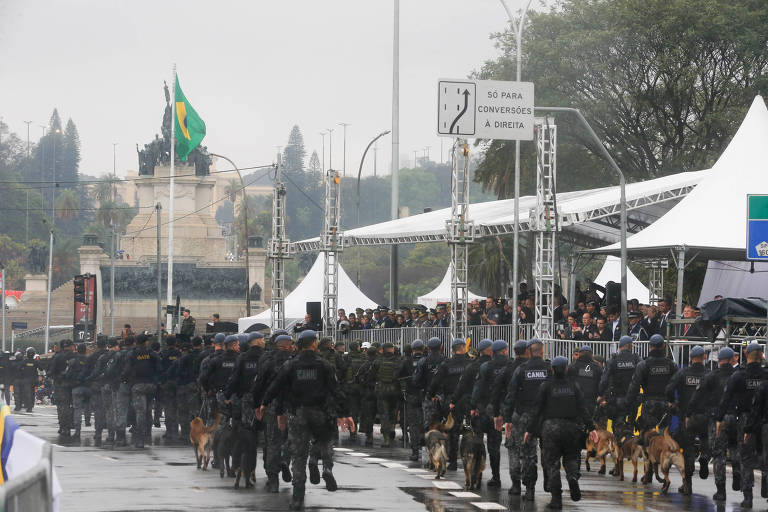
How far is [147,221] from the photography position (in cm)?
9350

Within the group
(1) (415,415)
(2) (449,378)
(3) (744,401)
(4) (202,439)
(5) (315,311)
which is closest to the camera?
(3) (744,401)

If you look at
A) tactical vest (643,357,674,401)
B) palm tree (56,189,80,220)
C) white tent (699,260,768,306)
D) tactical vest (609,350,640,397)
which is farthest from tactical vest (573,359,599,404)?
palm tree (56,189,80,220)

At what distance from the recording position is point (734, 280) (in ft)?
A: 105

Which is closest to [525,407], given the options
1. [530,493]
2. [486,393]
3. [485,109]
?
[530,493]

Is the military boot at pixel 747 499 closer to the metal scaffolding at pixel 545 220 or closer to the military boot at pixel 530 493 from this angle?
the military boot at pixel 530 493

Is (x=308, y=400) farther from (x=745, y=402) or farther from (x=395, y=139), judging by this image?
(x=395, y=139)

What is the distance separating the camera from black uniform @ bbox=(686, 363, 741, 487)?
16.0 meters

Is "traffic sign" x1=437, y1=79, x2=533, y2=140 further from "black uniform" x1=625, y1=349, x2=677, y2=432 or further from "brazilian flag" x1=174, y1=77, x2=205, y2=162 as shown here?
"brazilian flag" x1=174, y1=77, x2=205, y2=162

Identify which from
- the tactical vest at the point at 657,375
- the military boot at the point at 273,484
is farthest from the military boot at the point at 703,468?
the military boot at the point at 273,484

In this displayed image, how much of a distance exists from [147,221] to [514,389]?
3137 inches

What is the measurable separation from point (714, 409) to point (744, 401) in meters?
0.89

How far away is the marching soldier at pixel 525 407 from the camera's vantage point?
15.7 m

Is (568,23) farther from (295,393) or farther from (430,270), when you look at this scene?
(430,270)

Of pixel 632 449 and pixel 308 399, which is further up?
pixel 308 399
